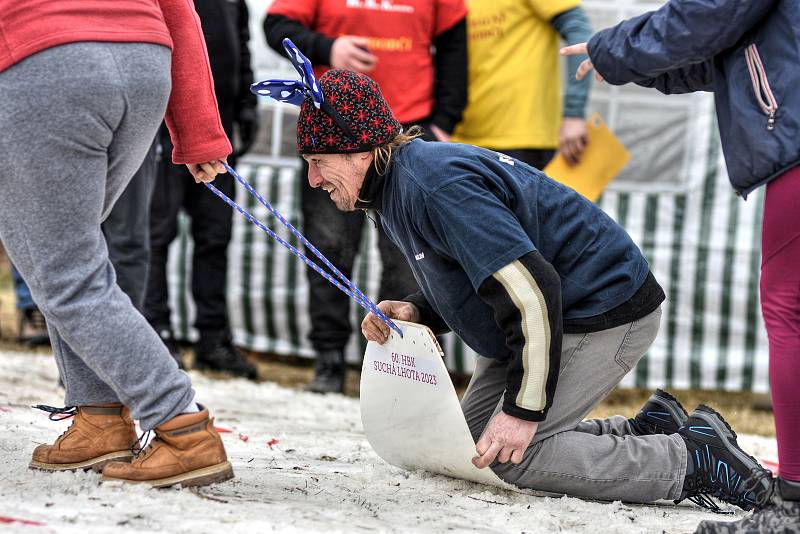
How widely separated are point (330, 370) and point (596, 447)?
1.99 meters

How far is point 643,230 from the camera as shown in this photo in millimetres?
4719

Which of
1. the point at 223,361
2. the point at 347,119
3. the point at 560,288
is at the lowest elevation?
the point at 223,361

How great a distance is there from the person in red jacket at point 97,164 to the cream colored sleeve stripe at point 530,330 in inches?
25.6

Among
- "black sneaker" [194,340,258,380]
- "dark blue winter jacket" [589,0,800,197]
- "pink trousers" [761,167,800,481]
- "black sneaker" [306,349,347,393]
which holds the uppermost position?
"dark blue winter jacket" [589,0,800,197]

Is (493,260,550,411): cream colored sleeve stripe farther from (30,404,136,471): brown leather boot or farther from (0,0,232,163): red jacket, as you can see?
(30,404,136,471): brown leather boot

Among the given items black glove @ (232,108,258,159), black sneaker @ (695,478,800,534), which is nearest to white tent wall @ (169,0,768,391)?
black glove @ (232,108,258,159)

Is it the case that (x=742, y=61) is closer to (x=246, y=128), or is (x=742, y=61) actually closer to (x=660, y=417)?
(x=660, y=417)

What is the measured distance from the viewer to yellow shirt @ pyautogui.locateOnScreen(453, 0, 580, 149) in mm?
4066

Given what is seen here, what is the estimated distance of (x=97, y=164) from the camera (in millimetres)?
2020

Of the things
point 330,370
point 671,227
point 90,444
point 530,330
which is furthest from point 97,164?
point 671,227

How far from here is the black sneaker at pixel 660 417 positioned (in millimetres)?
2541

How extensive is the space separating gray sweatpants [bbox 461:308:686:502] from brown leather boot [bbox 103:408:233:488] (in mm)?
635

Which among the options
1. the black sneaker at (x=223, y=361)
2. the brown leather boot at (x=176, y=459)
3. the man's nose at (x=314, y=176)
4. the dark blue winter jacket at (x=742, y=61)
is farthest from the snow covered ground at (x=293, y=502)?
the black sneaker at (x=223, y=361)

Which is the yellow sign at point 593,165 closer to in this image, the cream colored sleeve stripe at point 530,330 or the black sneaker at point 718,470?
the black sneaker at point 718,470
